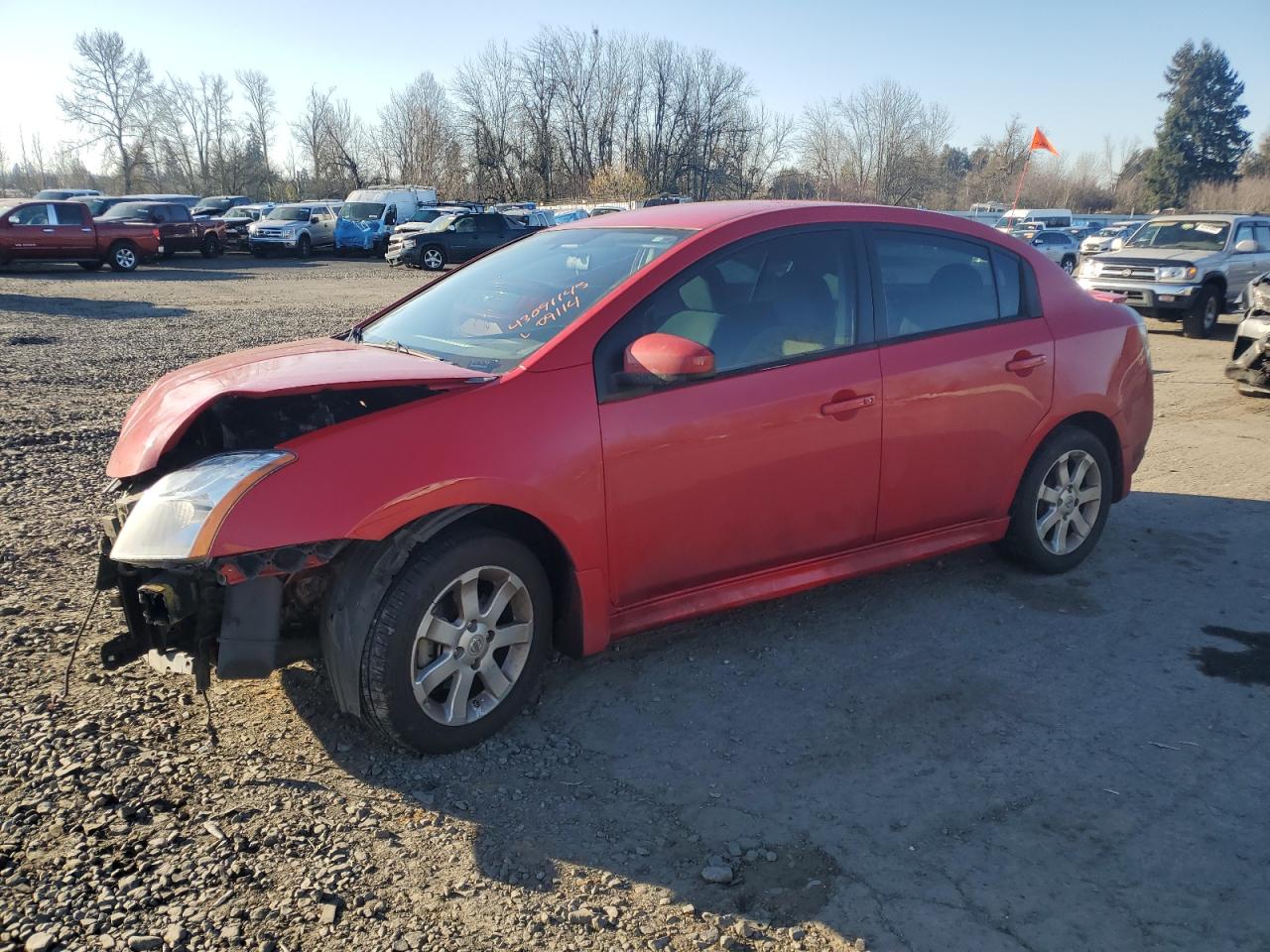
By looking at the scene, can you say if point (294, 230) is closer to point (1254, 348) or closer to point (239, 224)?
point (239, 224)

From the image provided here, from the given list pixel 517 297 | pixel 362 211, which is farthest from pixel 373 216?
pixel 517 297

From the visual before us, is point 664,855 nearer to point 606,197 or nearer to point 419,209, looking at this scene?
point 419,209

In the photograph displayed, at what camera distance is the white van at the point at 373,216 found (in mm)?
34344

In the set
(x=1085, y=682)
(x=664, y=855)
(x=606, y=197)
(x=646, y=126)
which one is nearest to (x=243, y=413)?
(x=664, y=855)

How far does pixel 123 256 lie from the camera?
25.1 metres

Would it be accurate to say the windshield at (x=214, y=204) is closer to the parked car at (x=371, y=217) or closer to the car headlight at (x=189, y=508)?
the parked car at (x=371, y=217)

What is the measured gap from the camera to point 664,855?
109 inches

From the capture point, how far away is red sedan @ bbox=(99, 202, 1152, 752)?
299cm

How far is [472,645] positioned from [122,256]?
26.1m

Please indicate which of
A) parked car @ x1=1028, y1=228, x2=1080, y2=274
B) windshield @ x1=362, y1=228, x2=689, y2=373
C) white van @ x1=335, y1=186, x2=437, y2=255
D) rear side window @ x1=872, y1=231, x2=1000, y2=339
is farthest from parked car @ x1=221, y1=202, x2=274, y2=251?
rear side window @ x1=872, y1=231, x2=1000, y2=339

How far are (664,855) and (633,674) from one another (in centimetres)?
112

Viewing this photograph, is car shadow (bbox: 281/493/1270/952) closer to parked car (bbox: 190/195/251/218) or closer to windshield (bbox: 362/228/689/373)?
windshield (bbox: 362/228/689/373)

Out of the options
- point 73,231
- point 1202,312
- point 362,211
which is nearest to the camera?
point 1202,312

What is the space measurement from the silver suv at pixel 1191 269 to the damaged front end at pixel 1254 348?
5410mm
